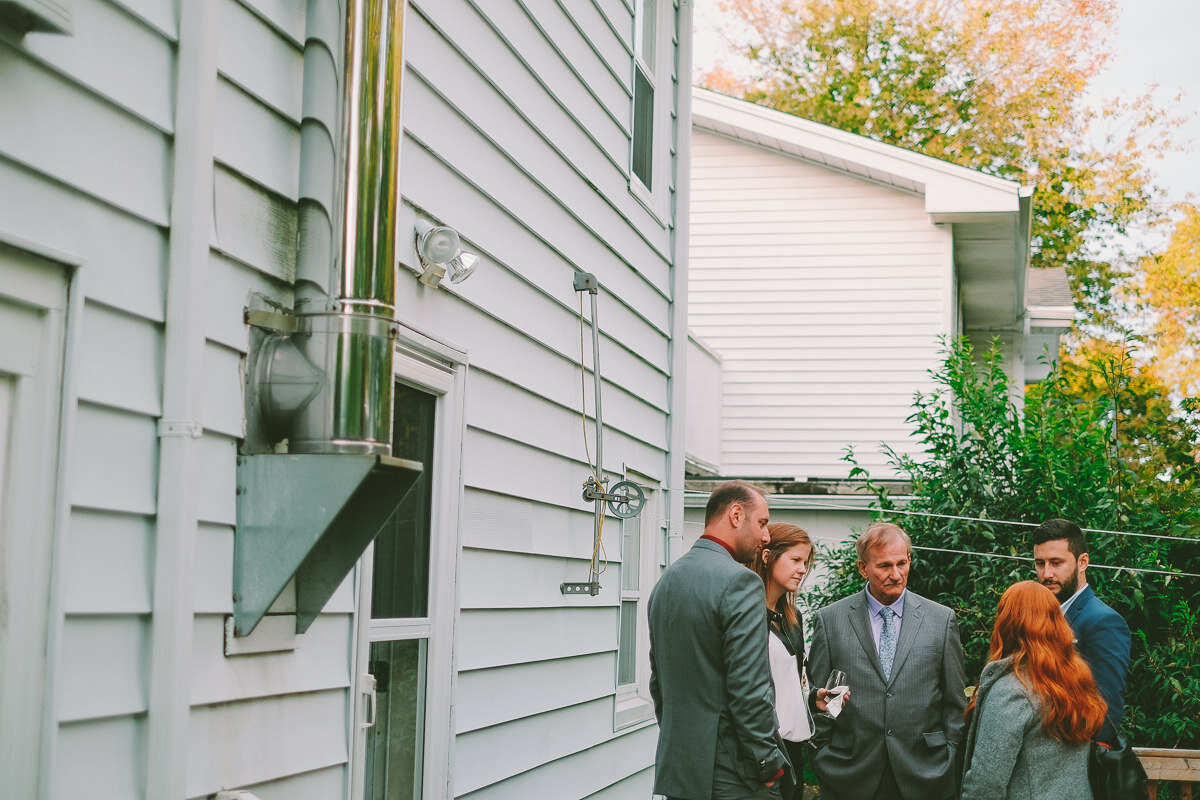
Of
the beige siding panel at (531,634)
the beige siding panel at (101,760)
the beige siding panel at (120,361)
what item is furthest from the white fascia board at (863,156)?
the beige siding panel at (101,760)

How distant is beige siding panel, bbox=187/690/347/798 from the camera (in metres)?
2.84

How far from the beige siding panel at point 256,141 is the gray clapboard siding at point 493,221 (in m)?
0.66

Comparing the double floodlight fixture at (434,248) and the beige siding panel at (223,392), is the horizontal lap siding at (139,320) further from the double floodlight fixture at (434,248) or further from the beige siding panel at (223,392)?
the double floodlight fixture at (434,248)

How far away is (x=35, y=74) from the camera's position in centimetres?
234

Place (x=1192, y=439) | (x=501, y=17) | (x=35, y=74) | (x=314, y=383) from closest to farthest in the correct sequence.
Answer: (x=35, y=74)
(x=314, y=383)
(x=501, y=17)
(x=1192, y=439)

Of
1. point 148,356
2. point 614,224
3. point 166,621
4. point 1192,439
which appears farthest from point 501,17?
point 1192,439

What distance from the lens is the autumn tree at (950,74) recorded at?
2423cm

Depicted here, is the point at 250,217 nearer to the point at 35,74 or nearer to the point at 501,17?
the point at 35,74

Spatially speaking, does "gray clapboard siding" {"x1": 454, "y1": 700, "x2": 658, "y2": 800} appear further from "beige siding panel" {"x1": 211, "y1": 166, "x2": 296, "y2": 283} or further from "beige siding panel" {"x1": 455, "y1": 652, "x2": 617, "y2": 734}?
"beige siding panel" {"x1": 211, "y1": 166, "x2": 296, "y2": 283}

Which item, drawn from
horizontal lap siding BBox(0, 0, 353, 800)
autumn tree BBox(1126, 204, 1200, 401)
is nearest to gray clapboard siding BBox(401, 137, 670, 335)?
horizontal lap siding BBox(0, 0, 353, 800)

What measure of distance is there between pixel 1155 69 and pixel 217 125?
27.1 m

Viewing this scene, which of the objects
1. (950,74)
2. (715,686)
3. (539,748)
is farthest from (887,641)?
(950,74)

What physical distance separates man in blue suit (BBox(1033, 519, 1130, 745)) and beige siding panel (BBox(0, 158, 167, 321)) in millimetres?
3527

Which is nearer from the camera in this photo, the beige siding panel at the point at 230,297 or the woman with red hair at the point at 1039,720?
the beige siding panel at the point at 230,297
